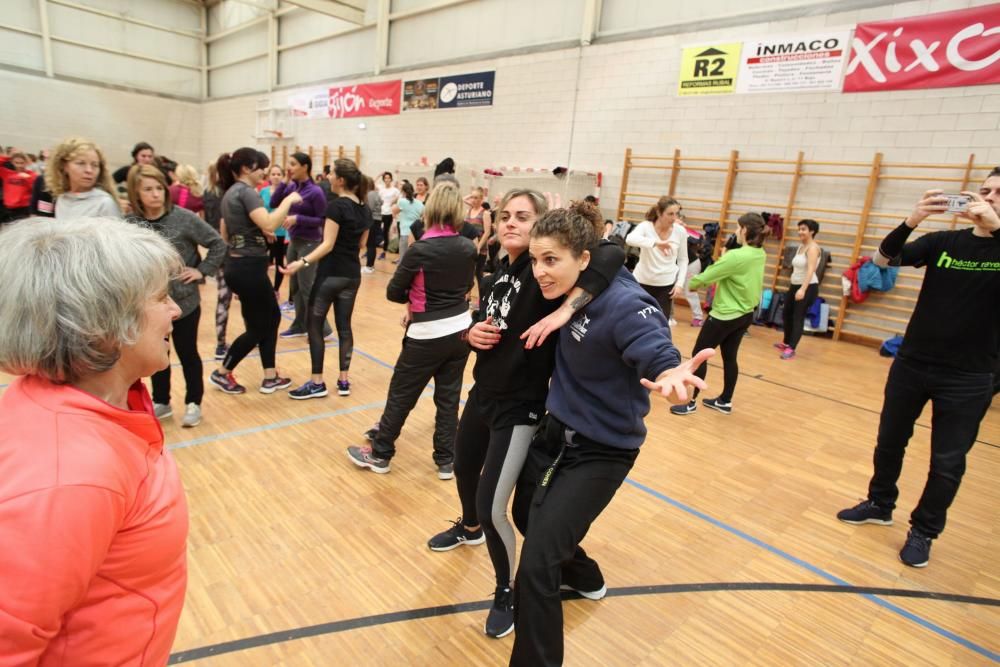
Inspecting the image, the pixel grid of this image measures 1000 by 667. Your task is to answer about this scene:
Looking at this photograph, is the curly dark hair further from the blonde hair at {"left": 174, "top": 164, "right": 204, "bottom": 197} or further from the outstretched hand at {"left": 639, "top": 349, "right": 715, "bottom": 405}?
the blonde hair at {"left": 174, "top": 164, "right": 204, "bottom": 197}

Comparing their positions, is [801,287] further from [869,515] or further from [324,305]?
[324,305]

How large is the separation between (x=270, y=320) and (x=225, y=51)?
18.4 m

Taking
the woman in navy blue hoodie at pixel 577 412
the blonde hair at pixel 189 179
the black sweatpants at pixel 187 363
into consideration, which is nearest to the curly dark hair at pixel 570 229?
the woman in navy blue hoodie at pixel 577 412

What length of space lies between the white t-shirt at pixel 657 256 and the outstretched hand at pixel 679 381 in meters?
3.44

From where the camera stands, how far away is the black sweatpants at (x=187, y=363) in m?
3.32

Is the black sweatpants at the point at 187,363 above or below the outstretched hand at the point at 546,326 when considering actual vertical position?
below

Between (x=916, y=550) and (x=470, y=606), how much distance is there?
7.26 ft

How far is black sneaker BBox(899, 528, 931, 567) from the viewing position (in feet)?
8.88

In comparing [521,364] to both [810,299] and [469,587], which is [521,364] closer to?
[469,587]

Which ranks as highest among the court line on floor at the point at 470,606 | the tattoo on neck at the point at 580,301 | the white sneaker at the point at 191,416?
the tattoo on neck at the point at 580,301

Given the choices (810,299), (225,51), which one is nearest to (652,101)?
(810,299)

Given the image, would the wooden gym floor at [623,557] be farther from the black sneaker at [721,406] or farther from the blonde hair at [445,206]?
the blonde hair at [445,206]

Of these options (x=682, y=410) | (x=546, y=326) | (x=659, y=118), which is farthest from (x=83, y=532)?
(x=659, y=118)

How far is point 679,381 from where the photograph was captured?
1427mm
